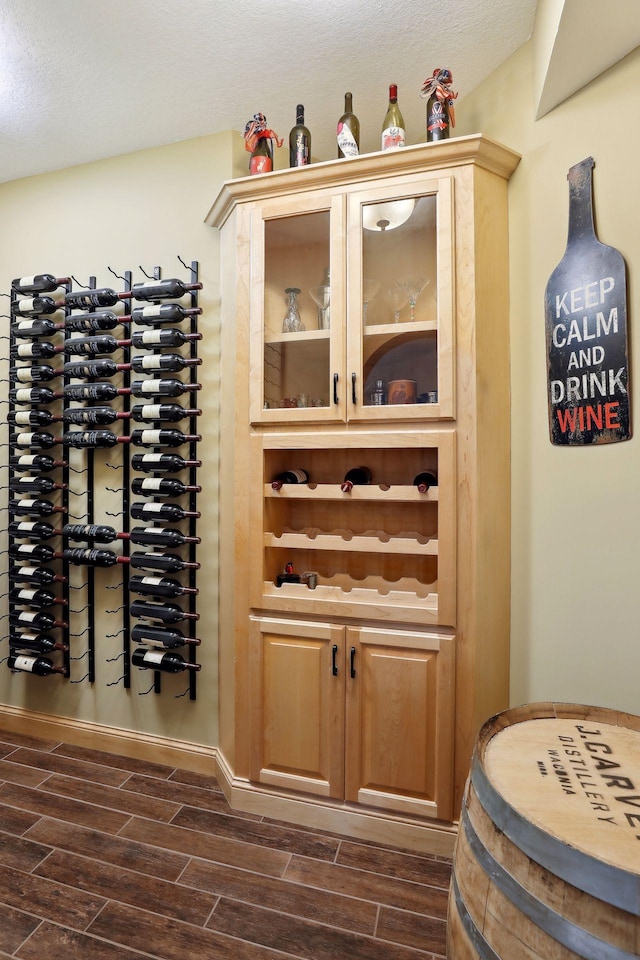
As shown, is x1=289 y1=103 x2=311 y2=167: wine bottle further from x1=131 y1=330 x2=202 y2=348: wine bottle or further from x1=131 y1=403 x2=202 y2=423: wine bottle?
x1=131 y1=403 x2=202 y2=423: wine bottle

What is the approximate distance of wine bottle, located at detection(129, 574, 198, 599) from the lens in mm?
2201

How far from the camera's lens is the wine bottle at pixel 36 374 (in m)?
2.43

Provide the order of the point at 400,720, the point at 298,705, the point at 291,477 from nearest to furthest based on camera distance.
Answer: the point at 400,720, the point at 298,705, the point at 291,477

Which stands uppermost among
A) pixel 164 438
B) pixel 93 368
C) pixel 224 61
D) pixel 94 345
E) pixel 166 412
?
pixel 224 61

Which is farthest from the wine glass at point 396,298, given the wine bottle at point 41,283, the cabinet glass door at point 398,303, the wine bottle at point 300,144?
the wine bottle at point 41,283

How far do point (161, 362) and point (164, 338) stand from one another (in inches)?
3.9

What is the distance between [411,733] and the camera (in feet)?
5.85

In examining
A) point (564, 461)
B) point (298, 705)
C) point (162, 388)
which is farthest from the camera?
point (162, 388)

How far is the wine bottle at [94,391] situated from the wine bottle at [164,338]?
0.74 ft

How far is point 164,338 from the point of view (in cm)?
216

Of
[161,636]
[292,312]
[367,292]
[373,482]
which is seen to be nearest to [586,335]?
[367,292]

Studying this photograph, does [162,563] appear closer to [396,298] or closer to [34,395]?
[34,395]

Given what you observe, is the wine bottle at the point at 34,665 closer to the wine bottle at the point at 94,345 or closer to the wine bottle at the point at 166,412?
the wine bottle at the point at 166,412

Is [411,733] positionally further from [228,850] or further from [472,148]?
[472,148]
